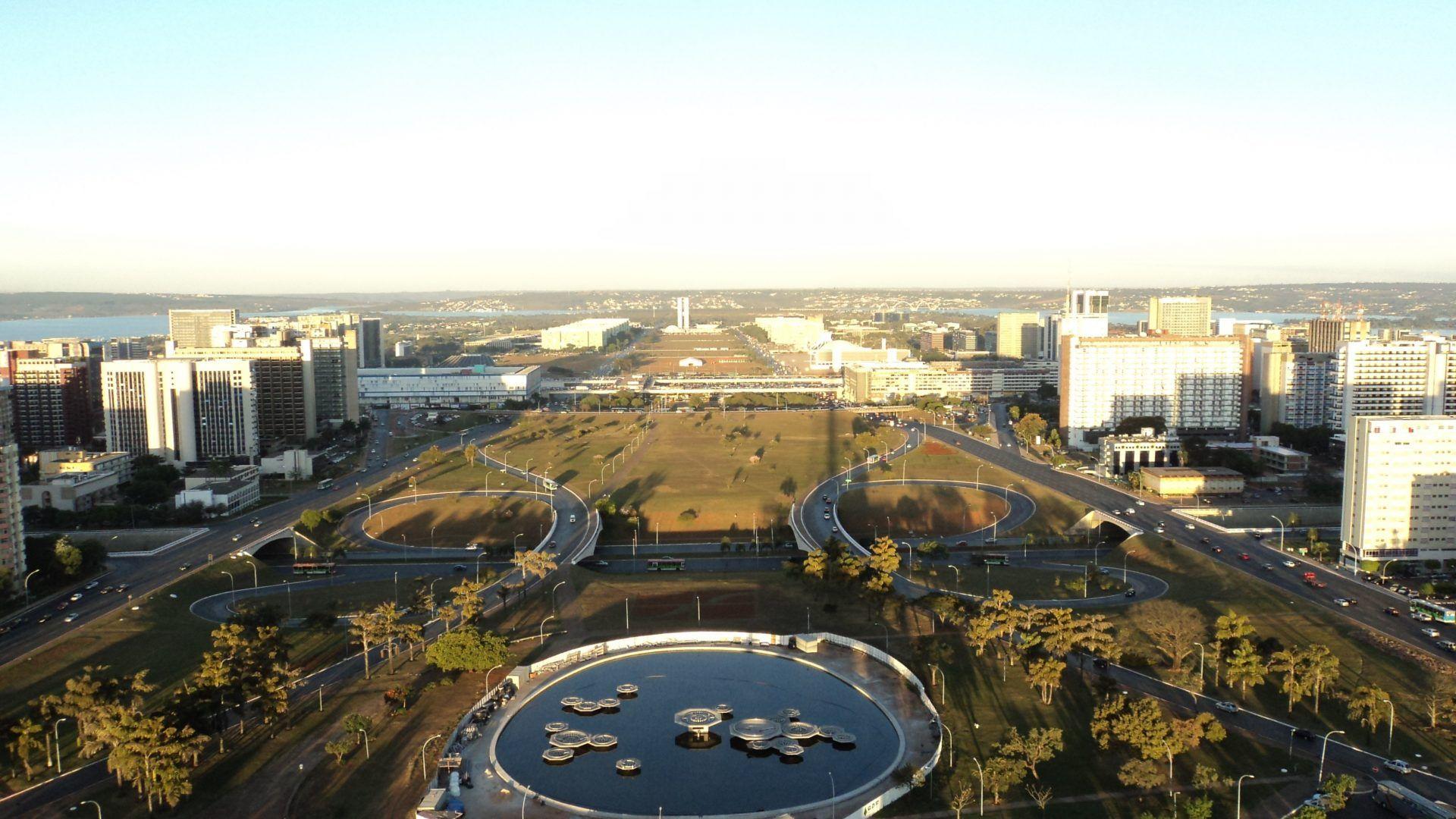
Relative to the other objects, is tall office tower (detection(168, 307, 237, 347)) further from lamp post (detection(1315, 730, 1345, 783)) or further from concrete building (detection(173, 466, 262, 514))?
lamp post (detection(1315, 730, 1345, 783))

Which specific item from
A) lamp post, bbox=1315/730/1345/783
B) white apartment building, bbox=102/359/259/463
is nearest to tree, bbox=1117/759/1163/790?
lamp post, bbox=1315/730/1345/783

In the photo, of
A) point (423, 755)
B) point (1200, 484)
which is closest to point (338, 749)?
point (423, 755)

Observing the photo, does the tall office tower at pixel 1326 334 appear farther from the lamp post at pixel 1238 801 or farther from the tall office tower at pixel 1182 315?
the lamp post at pixel 1238 801

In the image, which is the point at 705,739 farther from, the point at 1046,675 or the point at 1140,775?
the point at 1140,775

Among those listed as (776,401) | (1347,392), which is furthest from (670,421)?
(1347,392)

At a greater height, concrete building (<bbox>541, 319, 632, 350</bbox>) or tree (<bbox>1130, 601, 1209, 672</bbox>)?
concrete building (<bbox>541, 319, 632, 350</bbox>)

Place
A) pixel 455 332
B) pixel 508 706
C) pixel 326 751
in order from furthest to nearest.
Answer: pixel 455 332 < pixel 508 706 < pixel 326 751

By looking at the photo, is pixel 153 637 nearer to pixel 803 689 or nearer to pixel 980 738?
pixel 803 689
